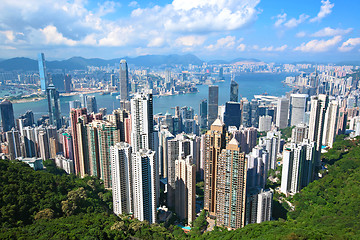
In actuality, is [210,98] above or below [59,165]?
above

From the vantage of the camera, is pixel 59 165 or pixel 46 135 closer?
pixel 59 165

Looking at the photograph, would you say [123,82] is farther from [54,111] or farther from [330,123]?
[330,123]

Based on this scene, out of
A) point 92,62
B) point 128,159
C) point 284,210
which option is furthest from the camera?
point 92,62

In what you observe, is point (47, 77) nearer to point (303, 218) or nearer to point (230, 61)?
point (303, 218)

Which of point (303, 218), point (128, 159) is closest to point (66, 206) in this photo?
point (128, 159)

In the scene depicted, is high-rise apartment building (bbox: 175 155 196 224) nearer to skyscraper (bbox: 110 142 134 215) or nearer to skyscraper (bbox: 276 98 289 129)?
skyscraper (bbox: 110 142 134 215)

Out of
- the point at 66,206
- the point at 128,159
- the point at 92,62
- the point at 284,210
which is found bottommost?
the point at 284,210
